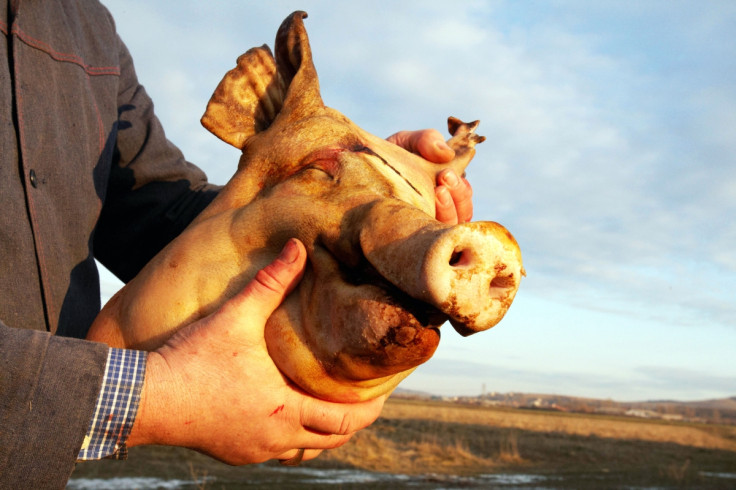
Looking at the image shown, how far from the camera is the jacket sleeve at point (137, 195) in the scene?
379cm

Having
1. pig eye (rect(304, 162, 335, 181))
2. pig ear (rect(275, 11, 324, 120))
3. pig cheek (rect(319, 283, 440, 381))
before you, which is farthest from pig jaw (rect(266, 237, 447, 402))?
pig ear (rect(275, 11, 324, 120))

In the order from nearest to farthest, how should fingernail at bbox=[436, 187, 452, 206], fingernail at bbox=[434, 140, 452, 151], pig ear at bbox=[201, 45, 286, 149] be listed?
pig ear at bbox=[201, 45, 286, 149] < fingernail at bbox=[436, 187, 452, 206] < fingernail at bbox=[434, 140, 452, 151]

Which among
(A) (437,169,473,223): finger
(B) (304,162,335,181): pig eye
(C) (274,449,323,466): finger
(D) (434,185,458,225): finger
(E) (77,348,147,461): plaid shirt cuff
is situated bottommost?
(C) (274,449,323,466): finger

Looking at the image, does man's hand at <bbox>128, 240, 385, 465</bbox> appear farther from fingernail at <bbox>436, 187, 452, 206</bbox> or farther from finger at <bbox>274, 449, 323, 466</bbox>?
fingernail at <bbox>436, 187, 452, 206</bbox>

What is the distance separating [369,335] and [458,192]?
1.45 m

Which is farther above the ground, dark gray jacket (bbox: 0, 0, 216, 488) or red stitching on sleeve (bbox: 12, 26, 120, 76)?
red stitching on sleeve (bbox: 12, 26, 120, 76)

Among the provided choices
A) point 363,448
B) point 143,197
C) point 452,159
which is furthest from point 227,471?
point 452,159

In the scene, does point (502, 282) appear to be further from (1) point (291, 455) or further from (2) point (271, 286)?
(1) point (291, 455)

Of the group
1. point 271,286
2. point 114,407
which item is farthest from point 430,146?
point 114,407

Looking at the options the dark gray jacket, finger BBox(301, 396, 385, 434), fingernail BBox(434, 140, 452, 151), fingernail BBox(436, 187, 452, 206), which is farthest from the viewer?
fingernail BBox(434, 140, 452, 151)

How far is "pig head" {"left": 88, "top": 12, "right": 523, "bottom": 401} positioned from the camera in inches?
70.7

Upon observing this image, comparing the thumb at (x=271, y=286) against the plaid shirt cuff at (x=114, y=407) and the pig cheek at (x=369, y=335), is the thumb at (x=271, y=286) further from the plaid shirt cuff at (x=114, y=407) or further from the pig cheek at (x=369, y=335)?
the plaid shirt cuff at (x=114, y=407)

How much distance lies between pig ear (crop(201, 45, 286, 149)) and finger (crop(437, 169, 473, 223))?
2.70 feet

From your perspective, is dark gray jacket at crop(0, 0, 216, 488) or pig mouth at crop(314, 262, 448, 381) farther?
dark gray jacket at crop(0, 0, 216, 488)
